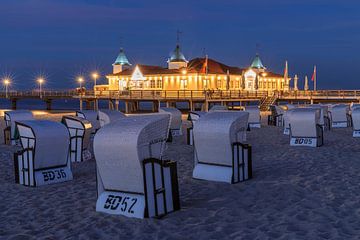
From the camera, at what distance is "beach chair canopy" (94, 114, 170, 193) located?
672cm

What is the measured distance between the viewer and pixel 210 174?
9523mm

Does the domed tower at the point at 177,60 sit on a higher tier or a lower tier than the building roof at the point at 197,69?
higher

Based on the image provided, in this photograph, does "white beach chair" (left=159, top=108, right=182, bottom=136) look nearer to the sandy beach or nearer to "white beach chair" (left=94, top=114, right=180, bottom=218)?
the sandy beach

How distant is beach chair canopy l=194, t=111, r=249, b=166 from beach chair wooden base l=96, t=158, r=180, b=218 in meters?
2.25

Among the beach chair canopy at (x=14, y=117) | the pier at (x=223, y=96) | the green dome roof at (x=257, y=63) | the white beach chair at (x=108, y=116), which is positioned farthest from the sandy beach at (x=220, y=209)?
the green dome roof at (x=257, y=63)

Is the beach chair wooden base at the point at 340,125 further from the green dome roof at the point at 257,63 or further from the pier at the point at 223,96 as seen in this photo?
the green dome roof at the point at 257,63

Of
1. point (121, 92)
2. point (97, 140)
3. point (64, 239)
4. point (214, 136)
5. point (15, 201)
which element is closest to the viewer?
point (64, 239)

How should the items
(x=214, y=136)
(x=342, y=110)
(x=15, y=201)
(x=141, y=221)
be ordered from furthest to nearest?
1. (x=342, y=110)
2. (x=214, y=136)
3. (x=15, y=201)
4. (x=141, y=221)

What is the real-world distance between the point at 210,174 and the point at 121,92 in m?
39.0

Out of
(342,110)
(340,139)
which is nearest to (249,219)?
(340,139)

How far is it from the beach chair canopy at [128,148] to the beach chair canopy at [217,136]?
2.23m

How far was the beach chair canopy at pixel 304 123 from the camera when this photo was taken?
49.4ft

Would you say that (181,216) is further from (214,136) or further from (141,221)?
(214,136)

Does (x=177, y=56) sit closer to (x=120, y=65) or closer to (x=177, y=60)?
(x=177, y=60)
